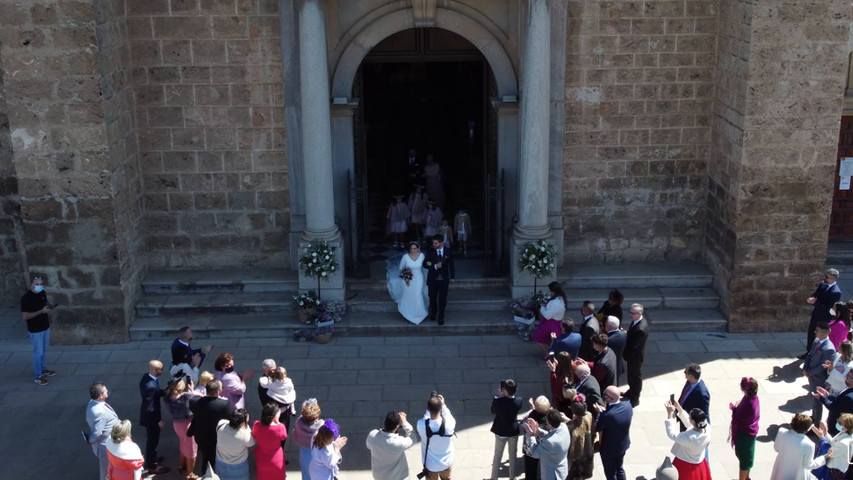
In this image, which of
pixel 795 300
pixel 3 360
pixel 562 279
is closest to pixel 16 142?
pixel 3 360

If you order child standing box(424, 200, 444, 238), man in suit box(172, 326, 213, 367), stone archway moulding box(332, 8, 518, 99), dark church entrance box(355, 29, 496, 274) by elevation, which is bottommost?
man in suit box(172, 326, 213, 367)

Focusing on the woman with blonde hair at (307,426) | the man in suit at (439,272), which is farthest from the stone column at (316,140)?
the woman with blonde hair at (307,426)

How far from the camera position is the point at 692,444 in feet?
31.8

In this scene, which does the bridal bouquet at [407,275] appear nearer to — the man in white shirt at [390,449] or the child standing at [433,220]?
the child standing at [433,220]

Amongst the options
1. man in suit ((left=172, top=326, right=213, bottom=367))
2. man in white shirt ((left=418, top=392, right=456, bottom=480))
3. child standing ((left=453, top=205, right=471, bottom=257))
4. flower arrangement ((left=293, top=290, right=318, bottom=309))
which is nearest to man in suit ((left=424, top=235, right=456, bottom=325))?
child standing ((left=453, top=205, right=471, bottom=257))

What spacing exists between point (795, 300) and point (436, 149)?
11.6 m

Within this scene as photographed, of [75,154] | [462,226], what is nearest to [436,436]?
[462,226]

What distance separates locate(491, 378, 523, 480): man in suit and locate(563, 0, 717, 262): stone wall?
20.3 feet

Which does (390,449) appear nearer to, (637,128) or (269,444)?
(269,444)

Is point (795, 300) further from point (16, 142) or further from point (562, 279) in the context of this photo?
point (16, 142)

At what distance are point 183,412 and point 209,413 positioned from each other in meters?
0.63

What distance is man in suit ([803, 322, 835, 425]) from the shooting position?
1192 cm

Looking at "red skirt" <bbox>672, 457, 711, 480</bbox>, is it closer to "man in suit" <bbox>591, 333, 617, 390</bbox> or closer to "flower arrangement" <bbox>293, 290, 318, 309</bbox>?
"man in suit" <bbox>591, 333, 617, 390</bbox>

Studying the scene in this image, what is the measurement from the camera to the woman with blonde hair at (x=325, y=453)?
380 inches
